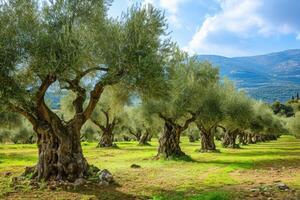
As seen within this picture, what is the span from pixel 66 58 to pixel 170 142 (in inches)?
957

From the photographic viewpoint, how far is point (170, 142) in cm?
4038

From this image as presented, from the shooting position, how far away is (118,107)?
27.5m

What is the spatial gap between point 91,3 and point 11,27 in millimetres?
4815

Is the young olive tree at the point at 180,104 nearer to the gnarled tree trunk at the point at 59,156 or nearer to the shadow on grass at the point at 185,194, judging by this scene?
the gnarled tree trunk at the point at 59,156

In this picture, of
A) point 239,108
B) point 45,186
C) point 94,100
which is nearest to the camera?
point 45,186

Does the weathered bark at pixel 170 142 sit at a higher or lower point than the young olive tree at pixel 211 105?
lower

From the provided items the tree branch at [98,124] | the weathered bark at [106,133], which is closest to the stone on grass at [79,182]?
the weathered bark at [106,133]

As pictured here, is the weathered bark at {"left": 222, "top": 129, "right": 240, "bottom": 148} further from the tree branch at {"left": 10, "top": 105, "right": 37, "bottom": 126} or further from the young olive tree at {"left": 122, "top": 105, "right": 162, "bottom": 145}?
the tree branch at {"left": 10, "top": 105, "right": 37, "bottom": 126}

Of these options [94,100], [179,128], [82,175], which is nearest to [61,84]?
[94,100]

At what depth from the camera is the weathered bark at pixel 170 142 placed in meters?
39.7

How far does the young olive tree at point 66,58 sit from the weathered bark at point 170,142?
1893 centimetres

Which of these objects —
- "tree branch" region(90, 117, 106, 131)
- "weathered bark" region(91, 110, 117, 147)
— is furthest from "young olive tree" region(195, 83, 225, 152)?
"tree branch" region(90, 117, 106, 131)

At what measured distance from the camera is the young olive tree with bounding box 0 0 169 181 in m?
17.6

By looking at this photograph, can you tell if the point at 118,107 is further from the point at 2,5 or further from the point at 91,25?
the point at 2,5
